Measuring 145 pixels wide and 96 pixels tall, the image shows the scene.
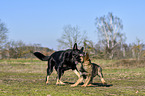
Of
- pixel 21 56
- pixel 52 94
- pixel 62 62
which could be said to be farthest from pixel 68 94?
pixel 21 56

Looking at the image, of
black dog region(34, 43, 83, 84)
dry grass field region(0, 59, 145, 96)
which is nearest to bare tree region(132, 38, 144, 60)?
dry grass field region(0, 59, 145, 96)

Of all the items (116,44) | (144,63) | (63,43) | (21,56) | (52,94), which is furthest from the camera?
(21,56)

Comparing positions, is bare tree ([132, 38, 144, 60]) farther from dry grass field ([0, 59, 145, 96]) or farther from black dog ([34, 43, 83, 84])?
black dog ([34, 43, 83, 84])

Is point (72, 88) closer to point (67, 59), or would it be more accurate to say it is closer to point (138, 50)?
point (67, 59)

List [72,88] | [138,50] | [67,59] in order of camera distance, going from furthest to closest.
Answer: [138,50] < [67,59] < [72,88]

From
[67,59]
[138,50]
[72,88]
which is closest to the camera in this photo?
[72,88]

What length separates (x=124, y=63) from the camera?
3391cm

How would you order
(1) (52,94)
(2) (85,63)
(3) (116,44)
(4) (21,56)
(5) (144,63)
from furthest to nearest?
(4) (21,56) < (3) (116,44) < (5) (144,63) < (2) (85,63) < (1) (52,94)

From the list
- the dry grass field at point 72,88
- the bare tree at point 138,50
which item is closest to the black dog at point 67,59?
the dry grass field at point 72,88

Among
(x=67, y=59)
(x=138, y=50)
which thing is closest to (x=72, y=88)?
(x=67, y=59)

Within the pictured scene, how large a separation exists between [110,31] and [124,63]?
89.1ft

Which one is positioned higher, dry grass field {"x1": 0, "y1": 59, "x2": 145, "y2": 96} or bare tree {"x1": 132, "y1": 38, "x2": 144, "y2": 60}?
bare tree {"x1": 132, "y1": 38, "x2": 144, "y2": 60}

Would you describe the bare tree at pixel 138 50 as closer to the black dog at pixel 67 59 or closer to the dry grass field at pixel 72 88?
the dry grass field at pixel 72 88

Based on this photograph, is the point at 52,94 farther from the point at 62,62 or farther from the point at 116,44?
the point at 116,44
